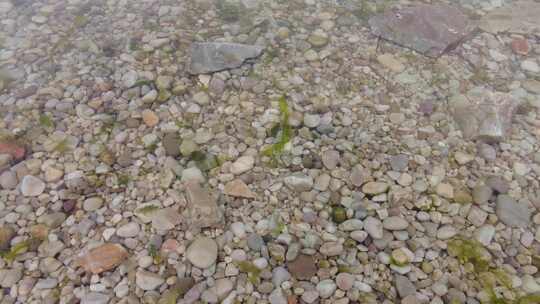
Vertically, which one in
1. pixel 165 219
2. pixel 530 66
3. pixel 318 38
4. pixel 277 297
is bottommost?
pixel 277 297

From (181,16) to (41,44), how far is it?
137cm

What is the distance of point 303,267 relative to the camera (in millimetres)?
3215

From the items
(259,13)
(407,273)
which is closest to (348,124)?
(407,273)

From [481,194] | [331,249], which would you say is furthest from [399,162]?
[331,249]

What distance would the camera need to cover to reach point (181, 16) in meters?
4.96

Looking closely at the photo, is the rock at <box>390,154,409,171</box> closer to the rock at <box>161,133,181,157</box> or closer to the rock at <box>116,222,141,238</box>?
the rock at <box>161,133,181,157</box>

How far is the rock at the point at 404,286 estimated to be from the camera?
3.10 m

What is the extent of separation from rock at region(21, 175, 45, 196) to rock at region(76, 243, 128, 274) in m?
0.72

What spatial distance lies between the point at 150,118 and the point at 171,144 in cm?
36

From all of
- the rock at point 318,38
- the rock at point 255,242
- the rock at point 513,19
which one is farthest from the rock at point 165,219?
the rock at point 513,19

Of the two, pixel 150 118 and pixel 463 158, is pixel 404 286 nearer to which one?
pixel 463 158

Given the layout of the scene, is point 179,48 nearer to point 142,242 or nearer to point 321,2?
point 321,2

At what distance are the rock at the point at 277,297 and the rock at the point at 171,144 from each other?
1373 millimetres

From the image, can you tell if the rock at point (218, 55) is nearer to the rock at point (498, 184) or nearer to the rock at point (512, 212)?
the rock at point (498, 184)
